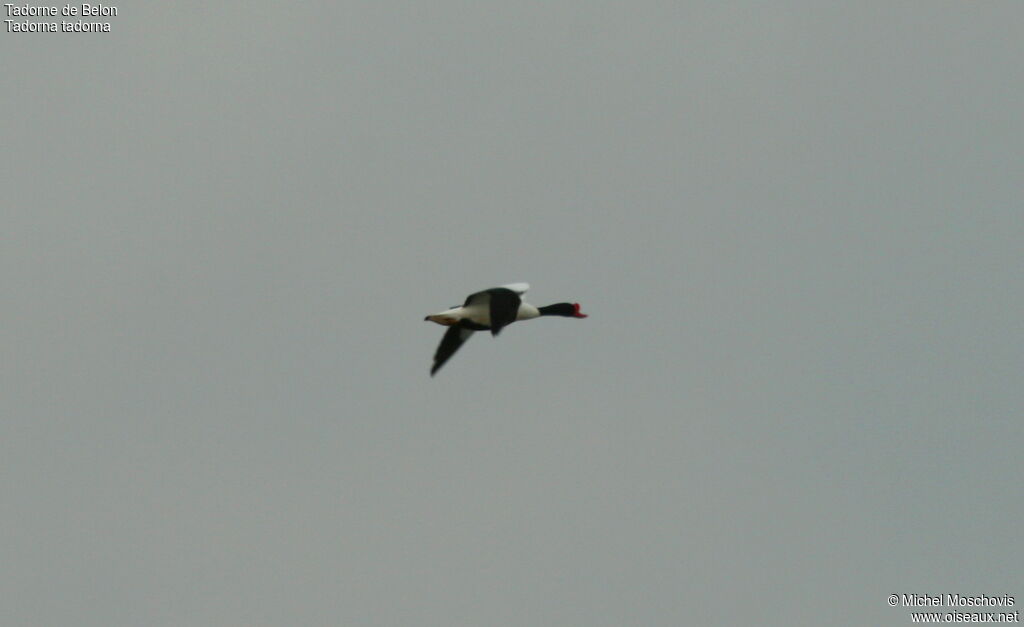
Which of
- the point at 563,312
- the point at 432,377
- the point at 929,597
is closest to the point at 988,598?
the point at 929,597

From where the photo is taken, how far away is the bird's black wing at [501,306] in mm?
35938

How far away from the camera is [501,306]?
36.1 m

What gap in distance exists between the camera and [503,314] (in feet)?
119

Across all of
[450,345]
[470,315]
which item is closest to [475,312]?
[470,315]

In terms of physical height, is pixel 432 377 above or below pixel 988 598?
above

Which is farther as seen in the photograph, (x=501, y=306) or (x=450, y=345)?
(x=450, y=345)

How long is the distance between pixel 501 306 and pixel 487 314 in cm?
131

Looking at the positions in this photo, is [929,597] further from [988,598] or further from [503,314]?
[503,314]

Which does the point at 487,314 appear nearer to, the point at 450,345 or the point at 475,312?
the point at 475,312

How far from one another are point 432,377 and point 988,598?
64.3ft

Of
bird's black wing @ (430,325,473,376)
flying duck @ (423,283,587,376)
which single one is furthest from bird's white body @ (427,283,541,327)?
bird's black wing @ (430,325,473,376)

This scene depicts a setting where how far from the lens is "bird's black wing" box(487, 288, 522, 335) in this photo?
35938mm

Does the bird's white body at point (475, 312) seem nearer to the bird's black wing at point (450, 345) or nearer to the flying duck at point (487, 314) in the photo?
the flying duck at point (487, 314)

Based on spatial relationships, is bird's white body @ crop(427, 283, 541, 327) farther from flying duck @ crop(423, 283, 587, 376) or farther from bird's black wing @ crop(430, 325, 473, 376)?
bird's black wing @ crop(430, 325, 473, 376)
